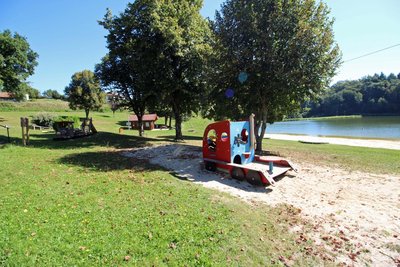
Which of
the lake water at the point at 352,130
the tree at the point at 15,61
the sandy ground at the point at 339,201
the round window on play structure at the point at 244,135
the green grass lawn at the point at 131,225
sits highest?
the tree at the point at 15,61

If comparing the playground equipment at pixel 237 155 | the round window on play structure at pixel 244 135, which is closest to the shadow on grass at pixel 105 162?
the playground equipment at pixel 237 155

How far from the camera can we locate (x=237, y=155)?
11195 millimetres

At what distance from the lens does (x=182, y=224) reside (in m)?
5.73

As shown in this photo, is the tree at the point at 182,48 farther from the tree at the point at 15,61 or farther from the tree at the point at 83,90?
the tree at the point at 83,90

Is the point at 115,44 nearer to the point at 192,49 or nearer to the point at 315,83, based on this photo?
the point at 192,49

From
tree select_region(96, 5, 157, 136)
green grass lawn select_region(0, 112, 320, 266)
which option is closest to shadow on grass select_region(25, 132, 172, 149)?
tree select_region(96, 5, 157, 136)

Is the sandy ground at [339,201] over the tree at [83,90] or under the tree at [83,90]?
under

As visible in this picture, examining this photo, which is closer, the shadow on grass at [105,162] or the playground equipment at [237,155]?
the playground equipment at [237,155]

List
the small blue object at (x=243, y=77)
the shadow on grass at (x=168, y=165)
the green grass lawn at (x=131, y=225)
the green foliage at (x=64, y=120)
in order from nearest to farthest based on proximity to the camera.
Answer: the green grass lawn at (x=131, y=225) < the shadow on grass at (x=168, y=165) < the small blue object at (x=243, y=77) < the green foliage at (x=64, y=120)

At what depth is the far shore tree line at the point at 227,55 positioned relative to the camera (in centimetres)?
1424

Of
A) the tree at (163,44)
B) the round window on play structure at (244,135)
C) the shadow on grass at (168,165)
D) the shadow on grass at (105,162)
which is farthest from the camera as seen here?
the tree at (163,44)

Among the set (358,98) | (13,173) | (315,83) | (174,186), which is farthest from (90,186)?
(358,98)

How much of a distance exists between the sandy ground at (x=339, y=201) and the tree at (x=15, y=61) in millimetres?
14415

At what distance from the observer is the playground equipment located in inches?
404
